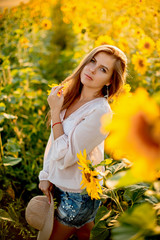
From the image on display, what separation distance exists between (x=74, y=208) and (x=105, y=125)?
84 centimetres

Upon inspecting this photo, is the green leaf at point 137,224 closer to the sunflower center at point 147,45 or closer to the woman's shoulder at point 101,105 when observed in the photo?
the woman's shoulder at point 101,105

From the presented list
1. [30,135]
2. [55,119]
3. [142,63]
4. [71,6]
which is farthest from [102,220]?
[71,6]

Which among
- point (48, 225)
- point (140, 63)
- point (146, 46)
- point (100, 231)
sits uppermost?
point (146, 46)

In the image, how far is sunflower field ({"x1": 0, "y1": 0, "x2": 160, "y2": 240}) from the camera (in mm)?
376

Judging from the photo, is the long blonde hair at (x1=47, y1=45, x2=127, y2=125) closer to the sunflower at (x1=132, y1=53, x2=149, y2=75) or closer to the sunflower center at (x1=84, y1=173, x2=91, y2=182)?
the sunflower center at (x1=84, y1=173, x2=91, y2=182)

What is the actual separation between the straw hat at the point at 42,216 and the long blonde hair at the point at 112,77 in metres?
0.50

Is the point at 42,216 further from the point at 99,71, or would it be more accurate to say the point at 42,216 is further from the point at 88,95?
the point at 99,71

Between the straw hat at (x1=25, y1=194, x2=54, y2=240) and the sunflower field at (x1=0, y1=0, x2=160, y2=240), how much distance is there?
0.41 ft

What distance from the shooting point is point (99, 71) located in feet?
3.75

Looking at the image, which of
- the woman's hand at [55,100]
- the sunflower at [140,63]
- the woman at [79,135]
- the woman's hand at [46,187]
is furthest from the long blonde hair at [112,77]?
the sunflower at [140,63]

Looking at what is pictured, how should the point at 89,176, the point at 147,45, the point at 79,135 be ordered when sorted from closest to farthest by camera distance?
the point at 89,176, the point at 79,135, the point at 147,45

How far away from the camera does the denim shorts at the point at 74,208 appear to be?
114 cm

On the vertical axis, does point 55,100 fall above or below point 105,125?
below

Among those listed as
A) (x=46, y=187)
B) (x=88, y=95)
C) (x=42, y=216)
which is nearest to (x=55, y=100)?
(x=88, y=95)
